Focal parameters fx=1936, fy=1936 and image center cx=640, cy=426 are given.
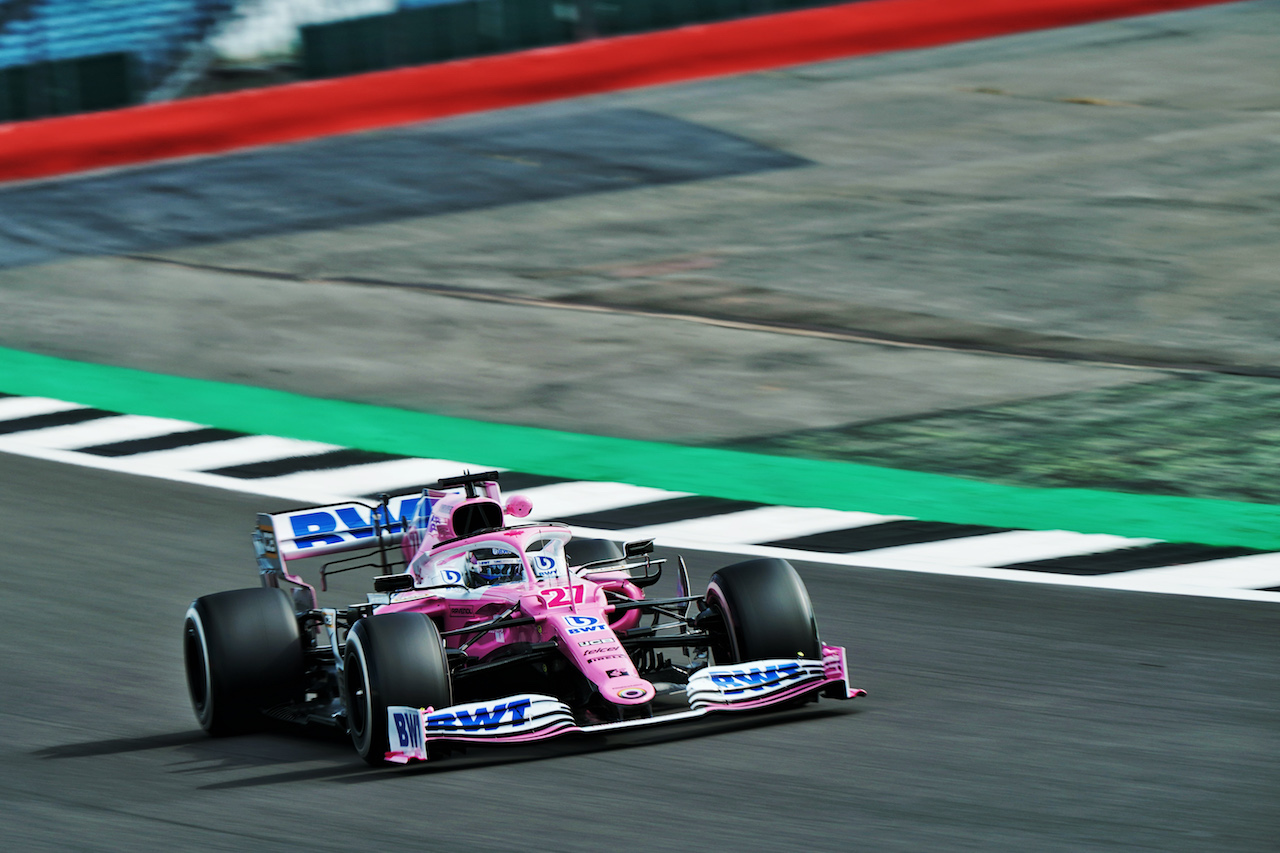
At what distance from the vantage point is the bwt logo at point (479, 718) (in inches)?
283

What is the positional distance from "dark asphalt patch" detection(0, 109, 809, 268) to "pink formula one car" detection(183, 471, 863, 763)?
37.6 feet

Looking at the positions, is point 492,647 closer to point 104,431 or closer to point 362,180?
point 104,431

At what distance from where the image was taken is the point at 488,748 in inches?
305

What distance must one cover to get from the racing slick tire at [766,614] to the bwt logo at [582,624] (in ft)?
2.08

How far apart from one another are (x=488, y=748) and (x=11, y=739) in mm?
2131

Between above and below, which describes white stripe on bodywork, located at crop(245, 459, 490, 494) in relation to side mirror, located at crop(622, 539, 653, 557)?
below

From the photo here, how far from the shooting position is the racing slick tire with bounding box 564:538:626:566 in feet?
30.0

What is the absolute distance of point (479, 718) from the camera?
7.21 meters

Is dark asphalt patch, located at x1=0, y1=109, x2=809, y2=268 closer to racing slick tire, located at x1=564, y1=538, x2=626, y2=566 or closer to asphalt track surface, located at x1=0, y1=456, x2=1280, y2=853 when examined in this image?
asphalt track surface, located at x1=0, y1=456, x2=1280, y2=853

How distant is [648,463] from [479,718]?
5.71 meters

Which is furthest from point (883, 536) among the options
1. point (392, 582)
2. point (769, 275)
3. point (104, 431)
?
point (769, 275)

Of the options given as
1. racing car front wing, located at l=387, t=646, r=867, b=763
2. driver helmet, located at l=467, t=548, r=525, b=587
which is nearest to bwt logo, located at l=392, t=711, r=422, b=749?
racing car front wing, located at l=387, t=646, r=867, b=763

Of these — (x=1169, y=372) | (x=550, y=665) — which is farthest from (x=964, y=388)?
(x=550, y=665)

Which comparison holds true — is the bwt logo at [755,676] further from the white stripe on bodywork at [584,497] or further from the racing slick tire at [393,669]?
the white stripe on bodywork at [584,497]
